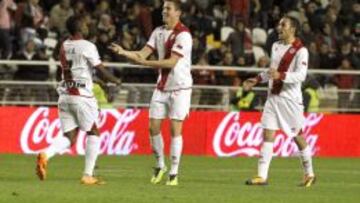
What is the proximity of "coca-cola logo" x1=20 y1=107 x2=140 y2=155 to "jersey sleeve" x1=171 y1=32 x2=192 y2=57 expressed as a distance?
9135 millimetres

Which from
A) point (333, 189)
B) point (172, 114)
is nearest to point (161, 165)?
point (172, 114)

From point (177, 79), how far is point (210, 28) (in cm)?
1360

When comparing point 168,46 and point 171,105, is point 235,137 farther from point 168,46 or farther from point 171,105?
point 168,46

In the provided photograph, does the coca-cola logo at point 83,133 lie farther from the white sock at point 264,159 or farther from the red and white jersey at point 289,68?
the white sock at point 264,159

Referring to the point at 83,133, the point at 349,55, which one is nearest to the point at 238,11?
the point at 349,55

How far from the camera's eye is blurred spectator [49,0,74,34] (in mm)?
28547

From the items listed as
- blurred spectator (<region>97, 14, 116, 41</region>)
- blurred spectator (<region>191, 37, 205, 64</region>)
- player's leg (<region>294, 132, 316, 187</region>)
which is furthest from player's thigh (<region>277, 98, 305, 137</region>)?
blurred spectator (<region>97, 14, 116, 41</region>)

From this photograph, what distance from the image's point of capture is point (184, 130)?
85.8 ft

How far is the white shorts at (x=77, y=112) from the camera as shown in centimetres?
1606

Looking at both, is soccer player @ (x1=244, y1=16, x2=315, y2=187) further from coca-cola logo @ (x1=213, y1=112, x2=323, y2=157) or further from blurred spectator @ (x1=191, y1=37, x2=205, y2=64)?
blurred spectator @ (x1=191, y1=37, x2=205, y2=64)

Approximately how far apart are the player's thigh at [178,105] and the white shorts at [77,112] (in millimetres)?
1060

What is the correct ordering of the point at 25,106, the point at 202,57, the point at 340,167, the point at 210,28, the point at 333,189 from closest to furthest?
the point at 333,189
the point at 340,167
the point at 25,106
the point at 202,57
the point at 210,28

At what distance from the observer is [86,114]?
16062mm

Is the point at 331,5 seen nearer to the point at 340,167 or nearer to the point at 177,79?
the point at 340,167
